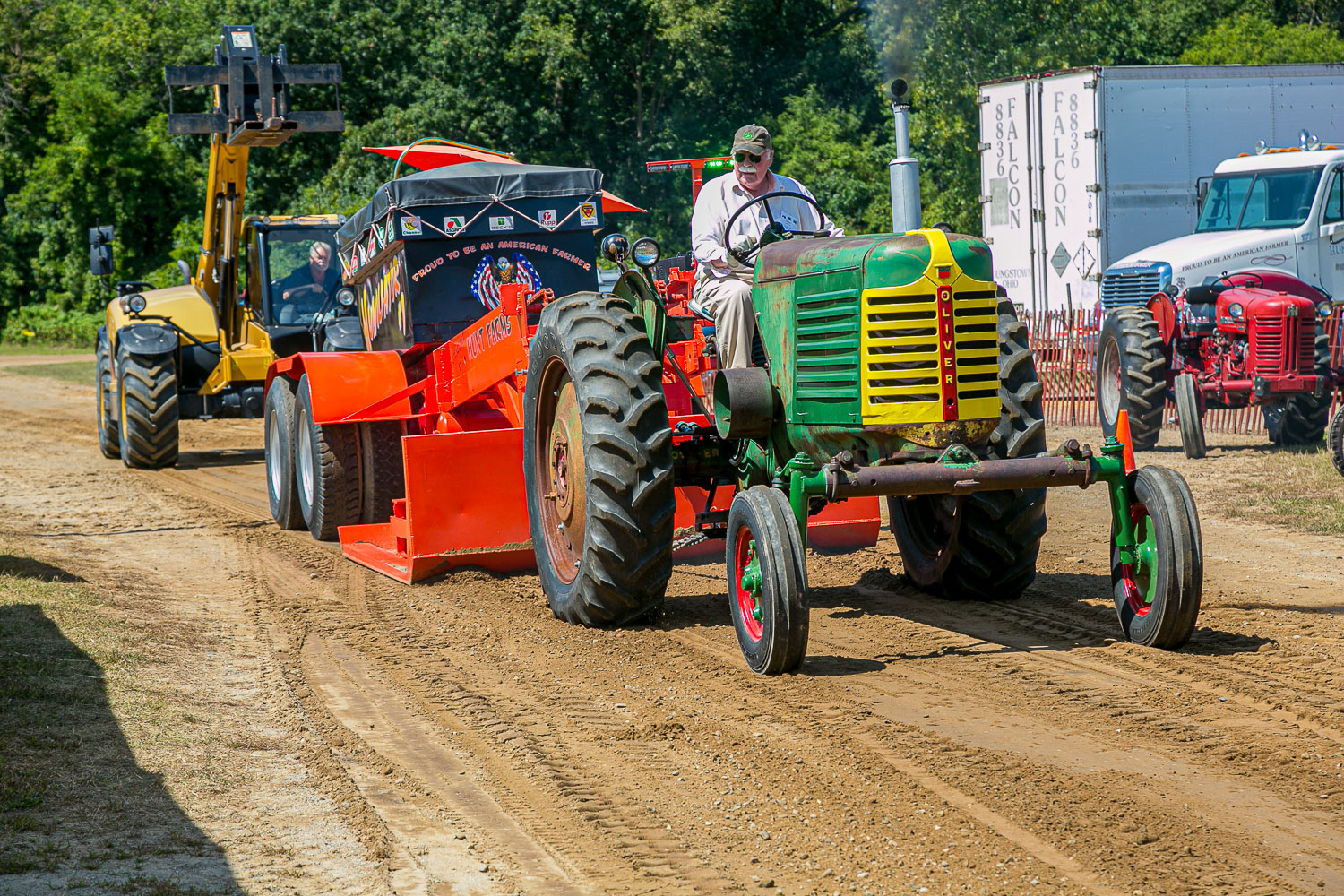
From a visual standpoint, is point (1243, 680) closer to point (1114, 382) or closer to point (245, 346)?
point (1114, 382)

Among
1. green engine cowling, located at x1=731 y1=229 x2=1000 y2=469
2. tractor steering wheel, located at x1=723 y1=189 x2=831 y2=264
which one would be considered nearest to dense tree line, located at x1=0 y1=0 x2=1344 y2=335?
tractor steering wheel, located at x1=723 y1=189 x2=831 y2=264

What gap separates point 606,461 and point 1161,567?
239cm

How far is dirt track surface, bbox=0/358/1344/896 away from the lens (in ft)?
13.0

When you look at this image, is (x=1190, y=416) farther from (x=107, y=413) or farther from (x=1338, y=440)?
(x=107, y=413)

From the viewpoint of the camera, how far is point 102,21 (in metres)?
36.3

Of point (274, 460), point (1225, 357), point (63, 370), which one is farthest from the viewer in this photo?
point (63, 370)

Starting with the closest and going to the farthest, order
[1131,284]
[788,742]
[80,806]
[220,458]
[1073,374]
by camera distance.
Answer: [80,806] → [788,742] → [1131,284] → [220,458] → [1073,374]

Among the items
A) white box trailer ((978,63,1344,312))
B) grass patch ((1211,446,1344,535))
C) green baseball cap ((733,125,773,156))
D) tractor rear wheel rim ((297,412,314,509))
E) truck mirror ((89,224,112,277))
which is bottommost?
grass patch ((1211,446,1344,535))

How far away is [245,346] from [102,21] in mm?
26033

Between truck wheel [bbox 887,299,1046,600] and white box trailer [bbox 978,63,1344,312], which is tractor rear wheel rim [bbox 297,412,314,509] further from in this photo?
white box trailer [bbox 978,63,1344,312]

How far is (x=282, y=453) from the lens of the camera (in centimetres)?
1068

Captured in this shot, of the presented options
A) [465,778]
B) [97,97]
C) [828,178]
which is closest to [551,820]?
[465,778]

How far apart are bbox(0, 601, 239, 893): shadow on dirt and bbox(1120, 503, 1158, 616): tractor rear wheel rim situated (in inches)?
150

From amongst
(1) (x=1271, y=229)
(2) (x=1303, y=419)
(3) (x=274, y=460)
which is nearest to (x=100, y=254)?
(3) (x=274, y=460)
